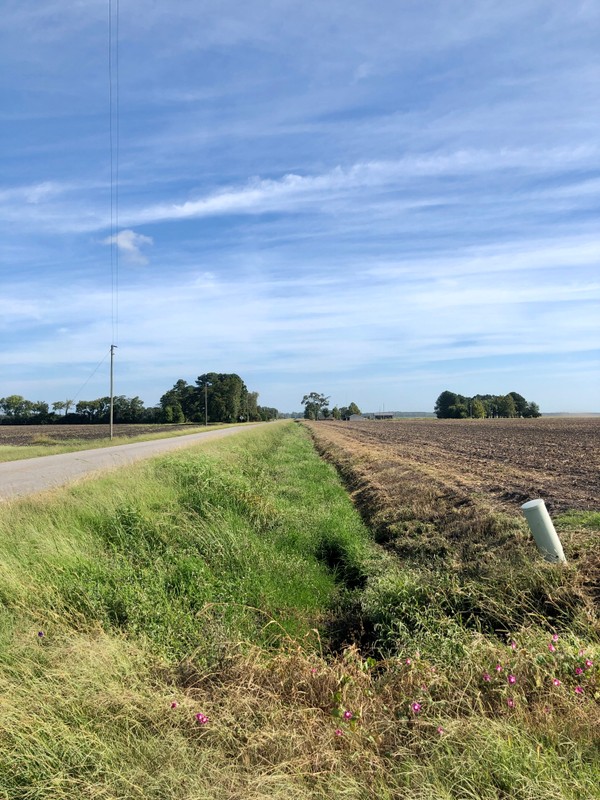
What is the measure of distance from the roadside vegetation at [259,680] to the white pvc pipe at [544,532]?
0.27 m

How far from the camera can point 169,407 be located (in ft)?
441

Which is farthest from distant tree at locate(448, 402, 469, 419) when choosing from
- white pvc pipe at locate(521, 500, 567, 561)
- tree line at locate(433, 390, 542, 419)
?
white pvc pipe at locate(521, 500, 567, 561)

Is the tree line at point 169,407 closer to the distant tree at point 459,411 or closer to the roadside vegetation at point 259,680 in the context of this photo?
the distant tree at point 459,411

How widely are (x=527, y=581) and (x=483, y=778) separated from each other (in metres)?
3.19

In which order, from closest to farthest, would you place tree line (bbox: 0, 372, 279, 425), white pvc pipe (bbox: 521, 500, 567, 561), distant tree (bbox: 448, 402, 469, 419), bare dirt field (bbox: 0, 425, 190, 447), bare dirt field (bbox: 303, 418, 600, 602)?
white pvc pipe (bbox: 521, 500, 567, 561) → bare dirt field (bbox: 303, 418, 600, 602) → bare dirt field (bbox: 0, 425, 190, 447) → tree line (bbox: 0, 372, 279, 425) → distant tree (bbox: 448, 402, 469, 419)

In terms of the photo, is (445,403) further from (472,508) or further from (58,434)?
(472,508)

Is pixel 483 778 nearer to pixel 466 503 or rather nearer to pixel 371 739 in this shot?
pixel 371 739

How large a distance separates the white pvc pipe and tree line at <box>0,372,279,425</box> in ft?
402

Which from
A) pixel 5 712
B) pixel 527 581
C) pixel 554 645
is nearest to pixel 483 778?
pixel 554 645

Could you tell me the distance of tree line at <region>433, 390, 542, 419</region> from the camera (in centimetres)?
16225

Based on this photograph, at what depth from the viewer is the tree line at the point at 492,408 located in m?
162

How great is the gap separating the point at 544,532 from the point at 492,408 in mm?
171518

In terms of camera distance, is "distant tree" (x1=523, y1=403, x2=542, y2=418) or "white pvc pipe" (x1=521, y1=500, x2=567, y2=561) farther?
"distant tree" (x1=523, y1=403, x2=542, y2=418)

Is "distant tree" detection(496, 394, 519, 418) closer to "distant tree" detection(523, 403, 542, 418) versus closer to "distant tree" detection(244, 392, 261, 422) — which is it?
"distant tree" detection(523, 403, 542, 418)
